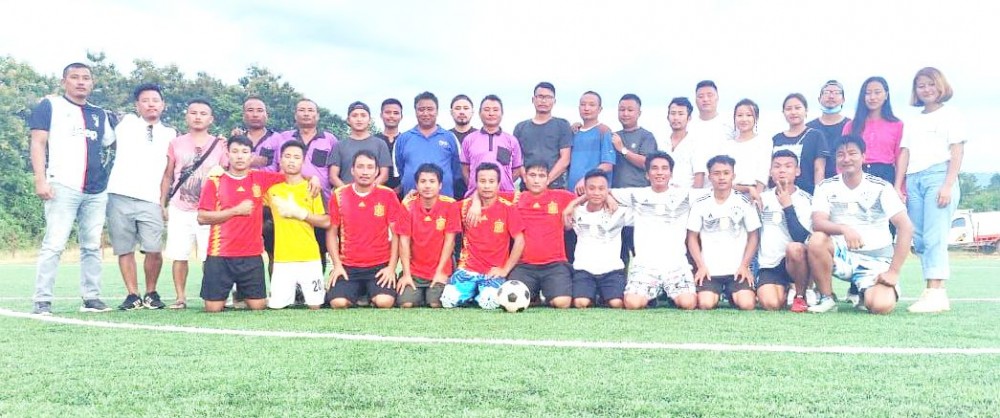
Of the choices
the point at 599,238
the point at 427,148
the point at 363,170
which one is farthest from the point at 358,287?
the point at 599,238

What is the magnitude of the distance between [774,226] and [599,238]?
147 cm

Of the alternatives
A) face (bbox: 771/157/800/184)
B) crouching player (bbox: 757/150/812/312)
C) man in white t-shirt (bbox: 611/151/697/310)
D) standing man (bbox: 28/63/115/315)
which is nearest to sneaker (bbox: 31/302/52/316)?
standing man (bbox: 28/63/115/315)

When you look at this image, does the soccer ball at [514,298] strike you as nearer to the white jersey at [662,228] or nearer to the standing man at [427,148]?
the white jersey at [662,228]

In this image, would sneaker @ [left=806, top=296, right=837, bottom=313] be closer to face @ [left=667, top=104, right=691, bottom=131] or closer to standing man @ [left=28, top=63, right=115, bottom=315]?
face @ [left=667, top=104, right=691, bottom=131]

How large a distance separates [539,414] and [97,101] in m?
34.1

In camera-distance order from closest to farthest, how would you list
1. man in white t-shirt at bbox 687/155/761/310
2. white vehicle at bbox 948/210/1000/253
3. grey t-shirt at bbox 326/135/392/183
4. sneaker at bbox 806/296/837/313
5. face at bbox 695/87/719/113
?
sneaker at bbox 806/296/837/313, man in white t-shirt at bbox 687/155/761/310, grey t-shirt at bbox 326/135/392/183, face at bbox 695/87/719/113, white vehicle at bbox 948/210/1000/253

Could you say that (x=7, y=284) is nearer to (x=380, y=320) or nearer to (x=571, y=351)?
(x=380, y=320)

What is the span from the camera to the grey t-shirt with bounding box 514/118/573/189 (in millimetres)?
6914

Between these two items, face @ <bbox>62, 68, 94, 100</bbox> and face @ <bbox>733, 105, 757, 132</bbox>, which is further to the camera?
face @ <bbox>733, 105, 757, 132</bbox>

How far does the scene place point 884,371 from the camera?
3.26 meters

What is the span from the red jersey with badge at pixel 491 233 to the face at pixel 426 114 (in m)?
0.92

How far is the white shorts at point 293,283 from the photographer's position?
622 centimetres

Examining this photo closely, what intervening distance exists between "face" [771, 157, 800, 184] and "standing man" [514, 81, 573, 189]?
1.84 m

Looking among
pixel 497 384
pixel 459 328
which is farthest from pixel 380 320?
pixel 497 384
